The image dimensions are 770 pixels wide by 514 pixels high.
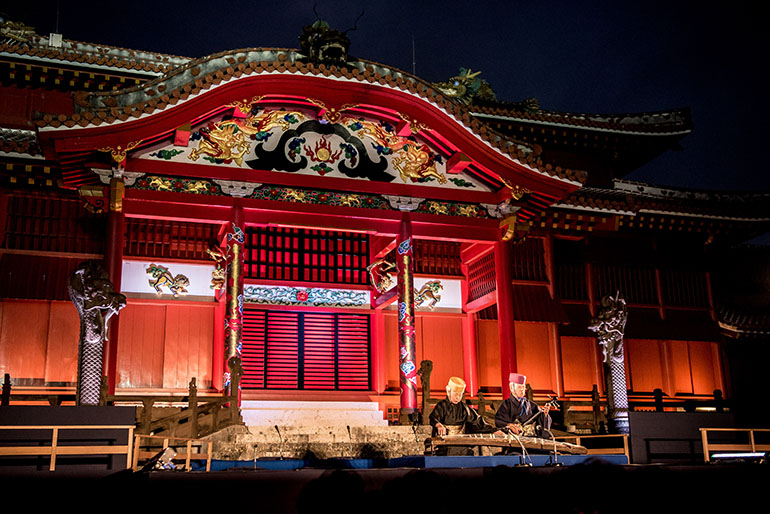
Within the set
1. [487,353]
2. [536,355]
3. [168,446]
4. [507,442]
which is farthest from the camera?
[536,355]

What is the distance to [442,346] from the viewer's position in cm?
1612

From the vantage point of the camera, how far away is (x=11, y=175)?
527 inches

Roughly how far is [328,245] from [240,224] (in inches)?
123

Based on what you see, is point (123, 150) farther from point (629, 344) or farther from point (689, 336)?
point (689, 336)

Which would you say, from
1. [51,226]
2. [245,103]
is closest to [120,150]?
[245,103]

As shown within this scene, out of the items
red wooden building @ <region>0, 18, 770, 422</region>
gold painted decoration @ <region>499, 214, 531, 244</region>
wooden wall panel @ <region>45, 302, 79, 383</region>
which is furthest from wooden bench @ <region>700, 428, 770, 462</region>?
wooden wall panel @ <region>45, 302, 79, 383</region>

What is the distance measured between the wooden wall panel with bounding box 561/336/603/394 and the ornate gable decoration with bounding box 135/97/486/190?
5078 mm

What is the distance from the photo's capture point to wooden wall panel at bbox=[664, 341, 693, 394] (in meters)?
17.9

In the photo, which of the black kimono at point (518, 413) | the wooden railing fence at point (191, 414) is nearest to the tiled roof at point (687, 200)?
the black kimono at point (518, 413)

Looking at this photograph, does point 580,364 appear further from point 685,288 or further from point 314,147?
point 314,147

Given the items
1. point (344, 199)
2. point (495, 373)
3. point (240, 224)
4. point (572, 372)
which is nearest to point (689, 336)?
point (572, 372)

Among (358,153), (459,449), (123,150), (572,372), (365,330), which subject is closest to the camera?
(459,449)

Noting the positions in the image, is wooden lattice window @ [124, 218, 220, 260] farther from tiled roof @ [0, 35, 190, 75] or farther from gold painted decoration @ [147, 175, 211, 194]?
tiled roof @ [0, 35, 190, 75]

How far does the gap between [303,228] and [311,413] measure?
3.53 metres
